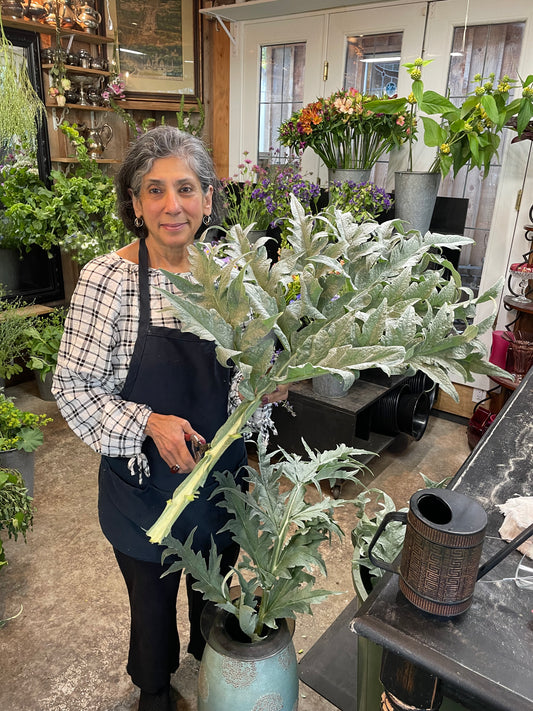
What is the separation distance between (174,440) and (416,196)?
2486mm

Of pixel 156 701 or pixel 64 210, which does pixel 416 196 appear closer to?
pixel 64 210

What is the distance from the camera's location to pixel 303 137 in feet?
10.7

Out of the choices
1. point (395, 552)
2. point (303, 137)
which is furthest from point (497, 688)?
point (303, 137)

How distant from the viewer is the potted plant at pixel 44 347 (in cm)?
357

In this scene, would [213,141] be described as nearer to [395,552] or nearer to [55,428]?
[55,428]

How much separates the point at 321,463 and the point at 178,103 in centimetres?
373

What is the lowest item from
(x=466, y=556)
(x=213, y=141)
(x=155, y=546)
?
(x=155, y=546)

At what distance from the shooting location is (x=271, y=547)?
1.47 metres

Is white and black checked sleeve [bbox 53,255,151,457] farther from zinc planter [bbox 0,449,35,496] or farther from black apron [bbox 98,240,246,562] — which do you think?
zinc planter [bbox 0,449,35,496]

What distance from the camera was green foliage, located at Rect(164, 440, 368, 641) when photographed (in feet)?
4.39

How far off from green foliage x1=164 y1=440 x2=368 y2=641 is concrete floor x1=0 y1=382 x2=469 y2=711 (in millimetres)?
681

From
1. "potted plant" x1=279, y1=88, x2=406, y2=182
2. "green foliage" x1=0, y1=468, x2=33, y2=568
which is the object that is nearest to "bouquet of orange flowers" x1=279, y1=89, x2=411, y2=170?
"potted plant" x1=279, y1=88, x2=406, y2=182

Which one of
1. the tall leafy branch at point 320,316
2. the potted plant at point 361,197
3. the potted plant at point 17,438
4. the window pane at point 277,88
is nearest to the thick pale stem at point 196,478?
the tall leafy branch at point 320,316

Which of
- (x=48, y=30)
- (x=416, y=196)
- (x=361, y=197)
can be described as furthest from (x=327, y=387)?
(x=48, y=30)
